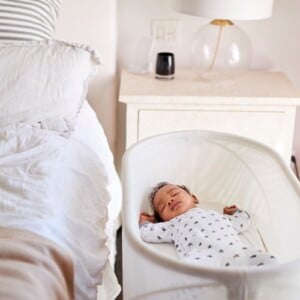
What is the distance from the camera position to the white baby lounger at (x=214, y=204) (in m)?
0.90

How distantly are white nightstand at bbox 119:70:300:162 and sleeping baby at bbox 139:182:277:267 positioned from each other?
0.44 meters

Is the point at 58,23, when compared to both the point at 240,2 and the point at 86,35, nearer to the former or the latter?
the point at 86,35

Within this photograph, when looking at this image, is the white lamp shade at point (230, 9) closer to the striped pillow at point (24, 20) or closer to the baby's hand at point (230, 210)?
the striped pillow at point (24, 20)

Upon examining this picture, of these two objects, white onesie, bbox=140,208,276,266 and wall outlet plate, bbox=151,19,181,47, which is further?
wall outlet plate, bbox=151,19,181,47

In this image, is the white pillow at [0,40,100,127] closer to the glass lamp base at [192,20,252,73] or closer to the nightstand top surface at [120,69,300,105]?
the nightstand top surface at [120,69,300,105]

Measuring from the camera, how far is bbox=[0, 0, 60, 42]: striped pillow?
1699 millimetres

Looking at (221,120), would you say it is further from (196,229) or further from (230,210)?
(196,229)

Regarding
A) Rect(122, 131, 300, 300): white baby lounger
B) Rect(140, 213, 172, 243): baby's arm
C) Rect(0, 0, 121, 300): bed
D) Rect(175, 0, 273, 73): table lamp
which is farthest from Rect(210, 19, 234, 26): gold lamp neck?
Rect(140, 213, 172, 243): baby's arm

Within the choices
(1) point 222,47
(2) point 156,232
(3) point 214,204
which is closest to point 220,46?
(1) point 222,47

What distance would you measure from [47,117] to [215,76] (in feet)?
2.53

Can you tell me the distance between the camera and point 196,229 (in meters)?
1.31

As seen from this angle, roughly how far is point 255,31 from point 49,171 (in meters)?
1.22

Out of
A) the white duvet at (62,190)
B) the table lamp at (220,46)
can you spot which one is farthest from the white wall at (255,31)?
the white duvet at (62,190)

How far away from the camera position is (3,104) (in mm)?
1490
